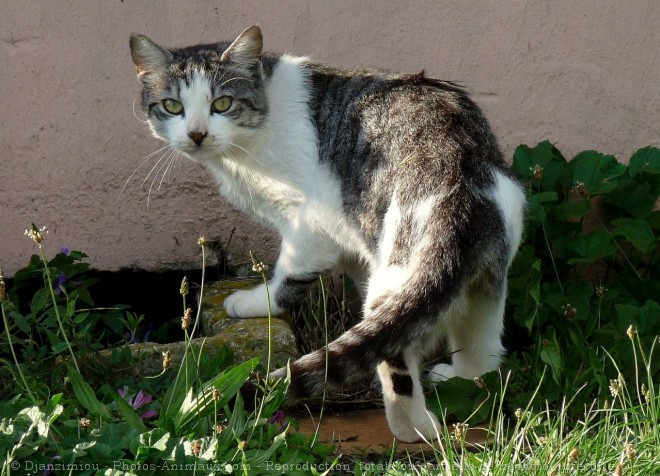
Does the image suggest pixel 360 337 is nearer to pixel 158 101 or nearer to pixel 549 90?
pixel 158 101

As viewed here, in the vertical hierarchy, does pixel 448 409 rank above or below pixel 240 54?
below

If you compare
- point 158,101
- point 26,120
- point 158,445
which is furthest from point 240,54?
point 158,445

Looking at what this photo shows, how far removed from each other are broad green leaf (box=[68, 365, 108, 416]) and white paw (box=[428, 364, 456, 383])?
5.13 ft

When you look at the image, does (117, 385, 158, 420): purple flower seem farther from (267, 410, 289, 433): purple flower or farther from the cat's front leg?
the cat's front leg

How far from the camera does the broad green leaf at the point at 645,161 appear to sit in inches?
174

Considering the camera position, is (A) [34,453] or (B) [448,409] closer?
(A) [34,453]

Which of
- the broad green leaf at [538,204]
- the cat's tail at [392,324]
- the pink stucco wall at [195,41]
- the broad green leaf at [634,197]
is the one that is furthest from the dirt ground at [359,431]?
the broad green leaf at [634,197]

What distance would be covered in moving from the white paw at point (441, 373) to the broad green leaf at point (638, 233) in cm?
114

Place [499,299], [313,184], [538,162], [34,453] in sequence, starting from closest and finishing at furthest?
1. [34,453]
2. [499,299]
3. [313,184]
4. [538,162]

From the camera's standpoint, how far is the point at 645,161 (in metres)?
4.46

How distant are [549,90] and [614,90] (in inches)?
13.4

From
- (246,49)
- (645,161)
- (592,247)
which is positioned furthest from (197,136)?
(645,161)

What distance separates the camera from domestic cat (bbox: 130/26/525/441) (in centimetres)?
310

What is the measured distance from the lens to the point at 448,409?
350 cm
